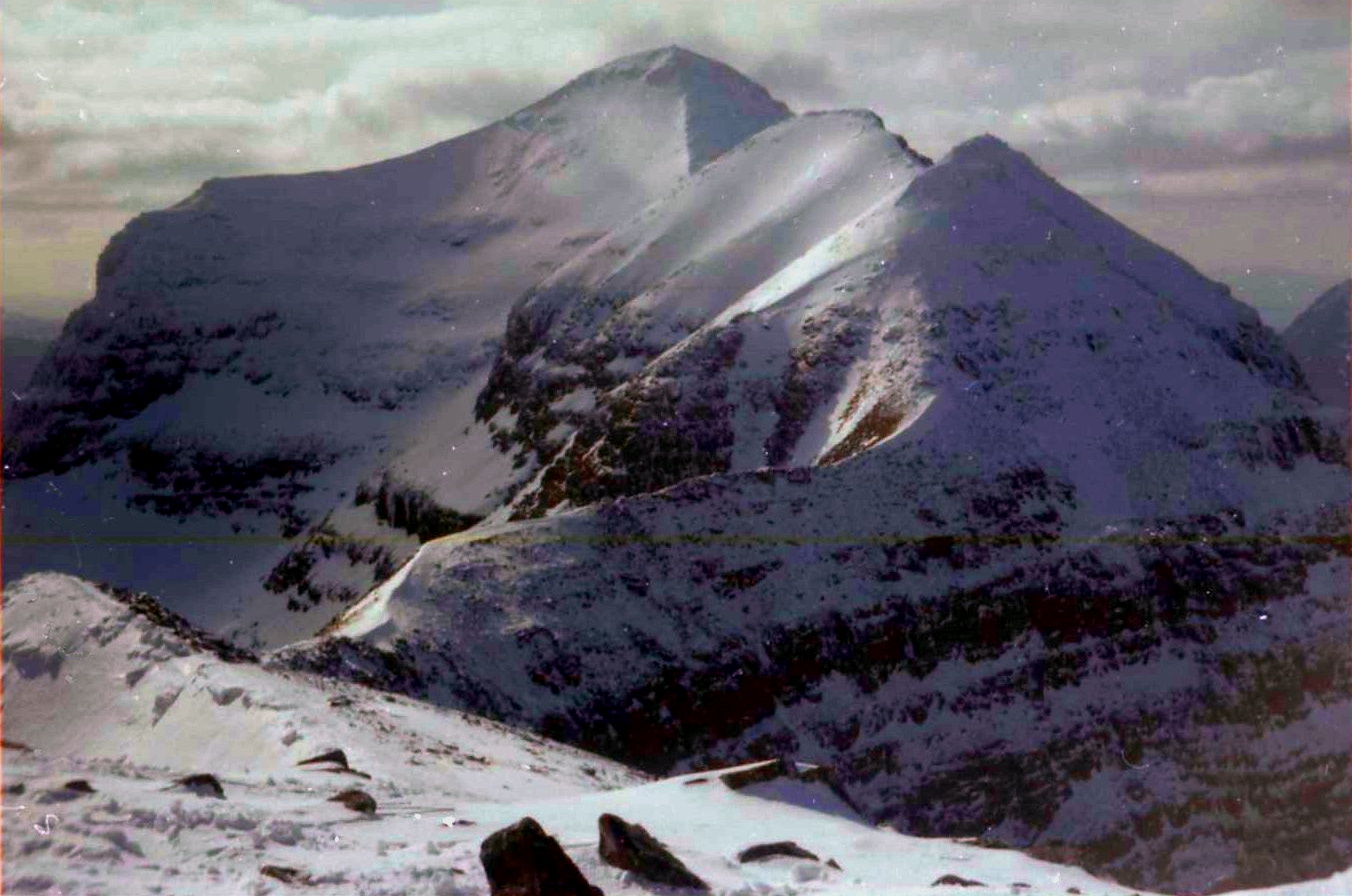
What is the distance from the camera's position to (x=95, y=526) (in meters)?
142

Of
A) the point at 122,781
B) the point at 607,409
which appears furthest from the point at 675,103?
the point at 122,781

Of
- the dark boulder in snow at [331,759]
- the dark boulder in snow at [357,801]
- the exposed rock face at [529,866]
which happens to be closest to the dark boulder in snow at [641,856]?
the exposed rock face at [529,866]

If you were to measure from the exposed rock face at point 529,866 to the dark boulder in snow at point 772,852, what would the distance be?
3.65 meters

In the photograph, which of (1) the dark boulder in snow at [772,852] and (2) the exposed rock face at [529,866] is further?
(1) the dark boulder in snow at [772,852]

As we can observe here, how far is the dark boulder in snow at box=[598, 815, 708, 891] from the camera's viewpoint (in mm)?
15781

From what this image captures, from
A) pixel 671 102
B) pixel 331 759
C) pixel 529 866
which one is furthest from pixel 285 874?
pixel 671 102

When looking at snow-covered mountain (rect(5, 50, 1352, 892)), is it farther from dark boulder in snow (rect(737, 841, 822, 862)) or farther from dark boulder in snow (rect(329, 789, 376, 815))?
dark boulder in snow (rect(737, 841, 822, 862))

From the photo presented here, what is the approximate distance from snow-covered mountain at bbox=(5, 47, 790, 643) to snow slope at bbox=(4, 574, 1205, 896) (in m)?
69.9

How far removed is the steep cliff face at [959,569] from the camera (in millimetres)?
54844

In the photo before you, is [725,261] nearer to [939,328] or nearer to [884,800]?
[939,328]

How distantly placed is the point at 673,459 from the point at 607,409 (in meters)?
7.51

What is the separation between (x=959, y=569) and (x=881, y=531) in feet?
11.3

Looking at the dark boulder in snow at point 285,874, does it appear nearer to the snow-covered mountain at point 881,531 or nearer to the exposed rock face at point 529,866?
the exposed rock face at point 529,866

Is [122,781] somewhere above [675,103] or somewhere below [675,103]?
below
